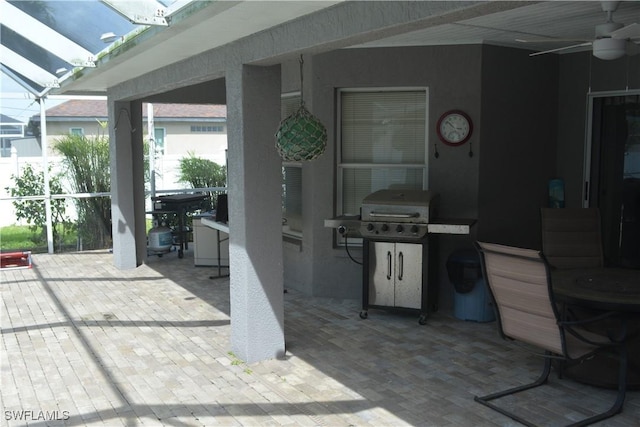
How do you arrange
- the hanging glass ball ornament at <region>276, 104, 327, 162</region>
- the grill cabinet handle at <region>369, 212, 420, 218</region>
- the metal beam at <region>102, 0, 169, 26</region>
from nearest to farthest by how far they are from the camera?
the metal beam at <region>102, 0, 169, 26</region> < the hanging glass ball ornament at <region>276, 104, 327, 162</region> < the grill cabinet handle at <region>369, 212, 420, 218</region>

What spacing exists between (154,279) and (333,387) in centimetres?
430

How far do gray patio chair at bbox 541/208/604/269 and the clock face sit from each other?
3.75 feet

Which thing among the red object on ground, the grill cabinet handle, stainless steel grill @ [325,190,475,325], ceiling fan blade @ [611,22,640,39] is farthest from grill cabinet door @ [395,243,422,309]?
the red object on ground

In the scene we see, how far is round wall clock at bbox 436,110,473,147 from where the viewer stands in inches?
239

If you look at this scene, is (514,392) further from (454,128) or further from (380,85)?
(380,85)

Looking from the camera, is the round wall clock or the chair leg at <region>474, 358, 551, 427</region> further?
the round wall clock

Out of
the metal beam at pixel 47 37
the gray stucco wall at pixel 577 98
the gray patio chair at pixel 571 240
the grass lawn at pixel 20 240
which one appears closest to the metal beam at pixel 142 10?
the metal beam at pixel 47 37

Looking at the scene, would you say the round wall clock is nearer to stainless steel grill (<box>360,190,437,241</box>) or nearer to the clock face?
the clock face

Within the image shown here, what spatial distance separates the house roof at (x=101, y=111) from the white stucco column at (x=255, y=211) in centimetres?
993

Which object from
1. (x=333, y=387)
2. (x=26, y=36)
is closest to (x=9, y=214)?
(x=26, y=36)

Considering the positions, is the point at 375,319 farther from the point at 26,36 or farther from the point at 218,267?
the point at 26,36

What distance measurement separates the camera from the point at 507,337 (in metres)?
4.03

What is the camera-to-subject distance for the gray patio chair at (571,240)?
555cm

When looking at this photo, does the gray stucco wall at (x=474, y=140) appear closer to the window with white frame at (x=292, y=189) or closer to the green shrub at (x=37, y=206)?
the window with white frame at (x=292, y=189)
